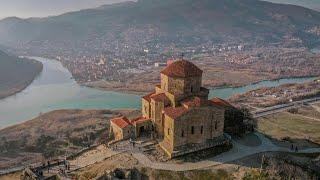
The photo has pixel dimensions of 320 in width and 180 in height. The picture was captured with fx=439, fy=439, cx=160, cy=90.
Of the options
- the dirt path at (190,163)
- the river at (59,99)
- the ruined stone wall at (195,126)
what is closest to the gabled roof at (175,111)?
the ruined stone wall at (195,126)

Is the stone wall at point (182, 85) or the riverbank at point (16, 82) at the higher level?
the stone wall at point (182, 85)

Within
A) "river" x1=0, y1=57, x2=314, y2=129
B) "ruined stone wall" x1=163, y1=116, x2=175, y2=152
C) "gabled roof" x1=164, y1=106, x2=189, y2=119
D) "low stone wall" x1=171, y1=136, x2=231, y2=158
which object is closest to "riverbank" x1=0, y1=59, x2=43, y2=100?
"river" x1=0, y1=57, x2=314, y2=129

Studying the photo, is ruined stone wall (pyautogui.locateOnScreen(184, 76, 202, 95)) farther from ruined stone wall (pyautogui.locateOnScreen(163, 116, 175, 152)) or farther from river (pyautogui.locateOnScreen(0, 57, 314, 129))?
river (pyautogui.locateOnScreen(0, 57, 314, 129))

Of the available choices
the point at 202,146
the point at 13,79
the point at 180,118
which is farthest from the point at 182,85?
the point at 13,79

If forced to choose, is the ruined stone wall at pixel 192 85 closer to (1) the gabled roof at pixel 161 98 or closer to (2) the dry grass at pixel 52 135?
(1) the gabled roof at pixel 161 98

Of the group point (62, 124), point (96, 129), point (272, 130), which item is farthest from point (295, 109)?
point (62, 124)

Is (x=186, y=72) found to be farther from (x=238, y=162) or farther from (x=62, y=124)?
(x=62, y=124)

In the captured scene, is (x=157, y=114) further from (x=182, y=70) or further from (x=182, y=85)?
(x=182, y=70)
